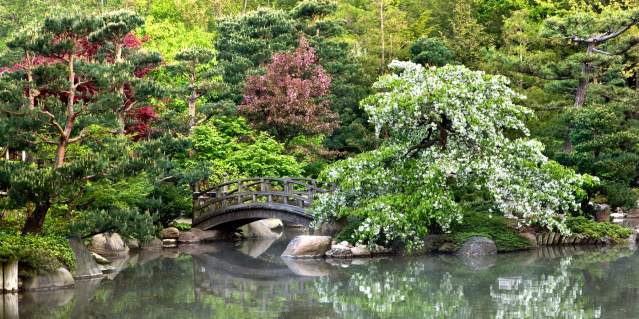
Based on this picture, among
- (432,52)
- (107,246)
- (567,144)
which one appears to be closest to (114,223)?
(107,246)

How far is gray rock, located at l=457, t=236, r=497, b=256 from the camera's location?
1961 centimetres

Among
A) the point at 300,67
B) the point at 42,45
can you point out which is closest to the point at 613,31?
the point at 300,67

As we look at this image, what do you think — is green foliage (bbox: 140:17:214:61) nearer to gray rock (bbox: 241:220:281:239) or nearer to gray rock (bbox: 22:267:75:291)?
gray rock (bbox: 241:220:281:239)

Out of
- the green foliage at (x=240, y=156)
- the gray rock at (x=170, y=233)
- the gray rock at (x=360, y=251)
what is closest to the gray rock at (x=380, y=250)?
the gray rock at (x=360, y=251)

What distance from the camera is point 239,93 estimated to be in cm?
2873

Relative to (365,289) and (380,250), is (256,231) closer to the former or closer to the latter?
(380,250)

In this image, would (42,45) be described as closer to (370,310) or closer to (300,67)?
(370,310)

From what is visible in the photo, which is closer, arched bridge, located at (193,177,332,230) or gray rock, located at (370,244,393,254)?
gray rock, located at (370,244,393,254)

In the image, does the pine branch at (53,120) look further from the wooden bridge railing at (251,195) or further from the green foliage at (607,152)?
the green foliage at (607,152)

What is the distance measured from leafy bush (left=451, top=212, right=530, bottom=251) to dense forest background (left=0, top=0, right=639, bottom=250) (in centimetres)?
277

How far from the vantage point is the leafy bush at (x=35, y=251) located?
1446 cm

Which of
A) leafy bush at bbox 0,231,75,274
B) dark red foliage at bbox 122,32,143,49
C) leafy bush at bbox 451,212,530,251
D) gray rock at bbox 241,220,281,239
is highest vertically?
dark red foliage at bbox 122,32,143,49

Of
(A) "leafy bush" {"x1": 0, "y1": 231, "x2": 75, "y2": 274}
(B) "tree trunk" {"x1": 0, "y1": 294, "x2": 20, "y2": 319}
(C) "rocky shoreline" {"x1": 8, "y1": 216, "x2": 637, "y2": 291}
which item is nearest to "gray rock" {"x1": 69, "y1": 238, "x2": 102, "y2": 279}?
(C) "rocky shoreline" {"x1": 8, "y1": 216, "x2": 637, "y2": 291}

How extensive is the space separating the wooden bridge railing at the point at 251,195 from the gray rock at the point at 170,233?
2.79 feet
